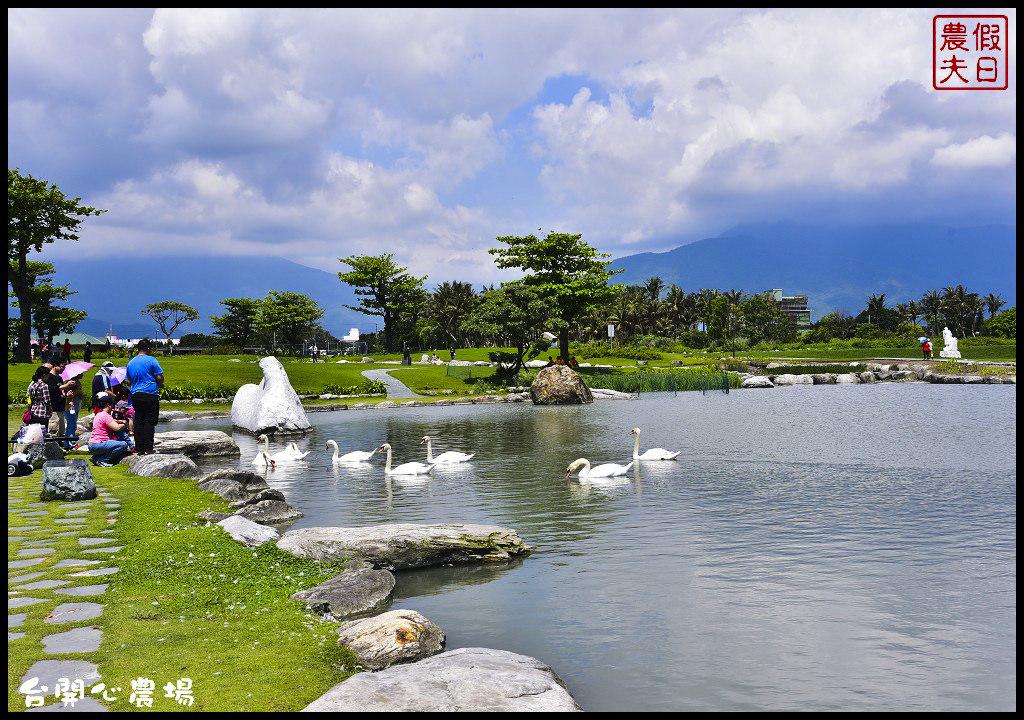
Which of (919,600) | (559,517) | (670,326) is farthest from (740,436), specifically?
(670,326)

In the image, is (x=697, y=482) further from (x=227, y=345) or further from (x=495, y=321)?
(x=227, y=345)

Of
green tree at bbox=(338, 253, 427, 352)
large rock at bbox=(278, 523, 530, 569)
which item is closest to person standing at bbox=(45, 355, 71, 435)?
large rock at bbox=(278, 523, 530, 569)

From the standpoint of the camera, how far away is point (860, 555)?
11.1 meters

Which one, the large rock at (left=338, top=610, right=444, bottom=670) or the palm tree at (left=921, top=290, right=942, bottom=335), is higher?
the palm tree at (left=921, top=290, right=942, bottom=335)

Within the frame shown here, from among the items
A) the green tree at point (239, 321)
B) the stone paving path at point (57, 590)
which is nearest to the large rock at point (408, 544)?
the stone paving path at point (57, 590)

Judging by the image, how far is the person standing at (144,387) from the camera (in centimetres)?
1856

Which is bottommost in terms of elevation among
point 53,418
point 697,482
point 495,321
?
point 697,482

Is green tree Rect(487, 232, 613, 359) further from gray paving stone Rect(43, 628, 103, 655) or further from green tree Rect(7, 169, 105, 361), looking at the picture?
gray paving stone Rect(43, 628, 103, 655)

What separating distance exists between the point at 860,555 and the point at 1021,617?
3059mm

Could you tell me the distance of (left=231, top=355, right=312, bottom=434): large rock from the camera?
32.2m

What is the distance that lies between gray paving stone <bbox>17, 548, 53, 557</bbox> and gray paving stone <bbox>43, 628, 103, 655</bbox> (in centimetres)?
345

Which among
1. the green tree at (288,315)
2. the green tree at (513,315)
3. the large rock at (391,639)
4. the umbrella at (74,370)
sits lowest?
the large rock at (391,639)

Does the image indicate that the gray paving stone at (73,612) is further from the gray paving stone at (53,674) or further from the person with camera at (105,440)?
the person with camera at (105,440)

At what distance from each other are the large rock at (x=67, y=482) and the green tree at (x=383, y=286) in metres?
85.0
